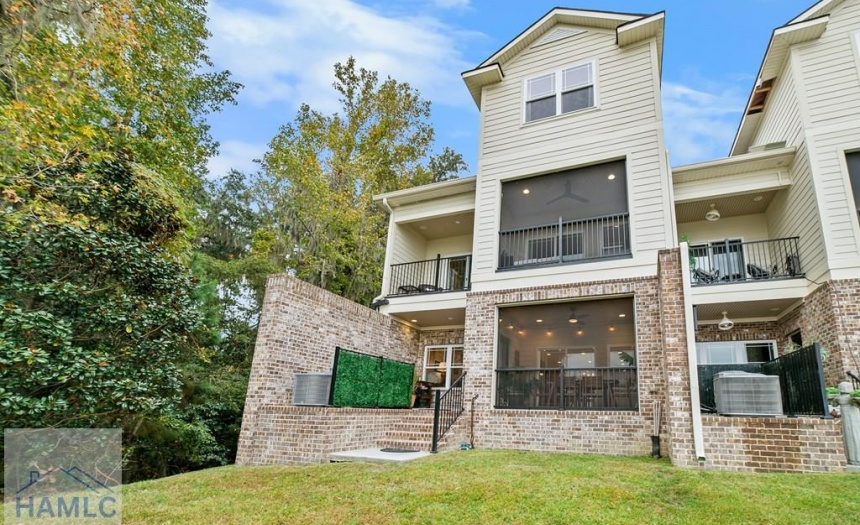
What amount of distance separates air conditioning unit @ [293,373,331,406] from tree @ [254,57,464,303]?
7.84m

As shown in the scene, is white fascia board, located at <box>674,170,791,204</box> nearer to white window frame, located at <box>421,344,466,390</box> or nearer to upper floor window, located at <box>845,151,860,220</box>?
upper floor window, located at <box>845,151,860,220</box>

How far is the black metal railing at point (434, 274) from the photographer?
1181 cm

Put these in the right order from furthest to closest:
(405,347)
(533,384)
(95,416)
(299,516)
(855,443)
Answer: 1. (405,347)
2. (533,384)
3. (95,416)
4. (855,443)
5. (299,516)

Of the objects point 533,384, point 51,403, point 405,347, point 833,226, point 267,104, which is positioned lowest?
point 51,403

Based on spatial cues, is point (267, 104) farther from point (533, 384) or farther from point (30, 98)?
point (533, 384)

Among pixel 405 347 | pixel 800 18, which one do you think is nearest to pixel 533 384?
pixel 405 347

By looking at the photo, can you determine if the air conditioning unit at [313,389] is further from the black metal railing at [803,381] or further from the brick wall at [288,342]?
the black metal railing at [803,381]

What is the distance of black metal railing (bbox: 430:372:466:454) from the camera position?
23.9ft

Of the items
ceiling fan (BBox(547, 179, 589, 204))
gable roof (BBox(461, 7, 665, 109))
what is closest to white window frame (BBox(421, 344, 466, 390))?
ceiling fan (BBox(547, 179, 589, 204))

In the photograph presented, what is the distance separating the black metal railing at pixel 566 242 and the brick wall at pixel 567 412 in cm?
72

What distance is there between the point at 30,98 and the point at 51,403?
481 cm

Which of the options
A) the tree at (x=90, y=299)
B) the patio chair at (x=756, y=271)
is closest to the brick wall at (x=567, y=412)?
the patio chair at (x=756, y=271)

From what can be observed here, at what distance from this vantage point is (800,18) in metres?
9.42

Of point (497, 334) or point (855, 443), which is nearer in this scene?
point (855, 443)
